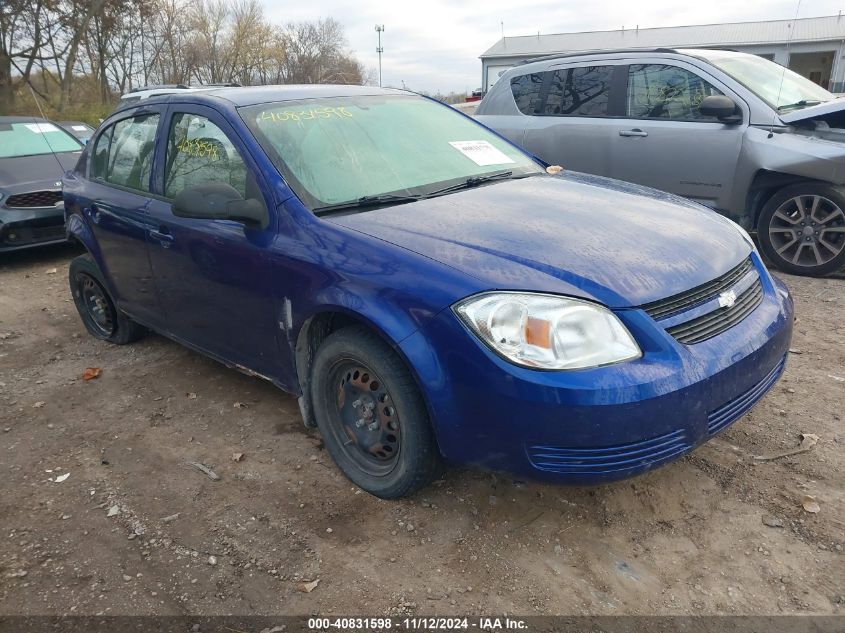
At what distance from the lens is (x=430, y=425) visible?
7.97 feet

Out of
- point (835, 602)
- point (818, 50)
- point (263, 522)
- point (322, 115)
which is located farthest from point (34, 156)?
point (818, 50)

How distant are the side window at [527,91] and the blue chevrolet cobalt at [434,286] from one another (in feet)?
10.2

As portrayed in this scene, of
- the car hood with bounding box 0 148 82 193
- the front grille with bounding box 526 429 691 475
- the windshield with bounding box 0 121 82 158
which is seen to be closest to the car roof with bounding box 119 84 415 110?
the front grille with bounding box 526 429 691 475

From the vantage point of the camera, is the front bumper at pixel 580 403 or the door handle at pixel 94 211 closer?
the front bumper at pixel 580 403

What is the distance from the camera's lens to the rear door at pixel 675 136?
5.52 metres

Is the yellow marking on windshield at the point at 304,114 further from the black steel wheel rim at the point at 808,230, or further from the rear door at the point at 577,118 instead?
the black steel wheel rim at the point at 808,230

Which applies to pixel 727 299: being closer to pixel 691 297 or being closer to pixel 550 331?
pixel 691 297

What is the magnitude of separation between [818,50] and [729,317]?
124ft

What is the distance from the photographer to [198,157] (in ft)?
11.0

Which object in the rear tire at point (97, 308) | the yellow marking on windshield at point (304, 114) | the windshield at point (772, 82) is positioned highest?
the windshield at point (772, 82)

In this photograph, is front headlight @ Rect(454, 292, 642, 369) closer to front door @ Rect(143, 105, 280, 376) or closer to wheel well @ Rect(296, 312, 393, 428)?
wheel well @ Rect(296, 312, 393, 428)

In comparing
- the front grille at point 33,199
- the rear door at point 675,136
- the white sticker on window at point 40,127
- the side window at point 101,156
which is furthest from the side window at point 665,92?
the white sticker on window at point 40,127

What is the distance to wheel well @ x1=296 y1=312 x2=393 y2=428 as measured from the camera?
9.00 feet

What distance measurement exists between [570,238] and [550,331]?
1.70ft
